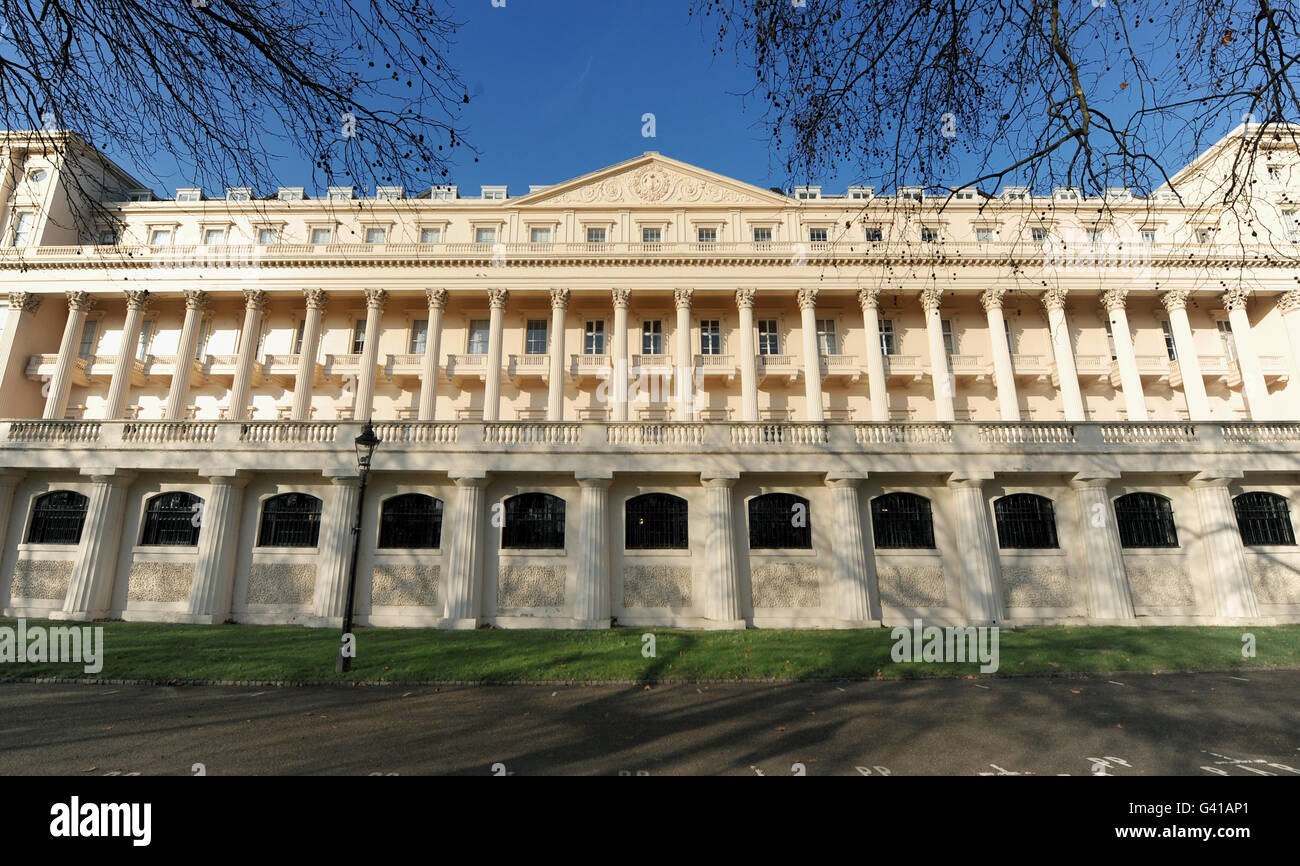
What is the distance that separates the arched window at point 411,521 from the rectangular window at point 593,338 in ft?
63.0

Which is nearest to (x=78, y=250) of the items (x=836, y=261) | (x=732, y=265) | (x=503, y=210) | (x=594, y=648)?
(x=503, y=210)

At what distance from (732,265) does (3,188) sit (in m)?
47.6

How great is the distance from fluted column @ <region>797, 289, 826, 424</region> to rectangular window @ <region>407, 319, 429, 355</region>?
945 inches

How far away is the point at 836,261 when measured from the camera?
34281mm

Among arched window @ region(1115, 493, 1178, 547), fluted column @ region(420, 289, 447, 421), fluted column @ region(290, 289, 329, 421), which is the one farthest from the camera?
fluted column @ region(290, 289, 329, 421)

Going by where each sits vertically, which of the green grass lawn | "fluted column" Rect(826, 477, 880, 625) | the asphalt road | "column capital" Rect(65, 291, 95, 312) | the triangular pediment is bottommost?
the asphalt road

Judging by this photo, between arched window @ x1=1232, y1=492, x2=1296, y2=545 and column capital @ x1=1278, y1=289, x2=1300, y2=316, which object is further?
column capital @ x1=1278, y1=289, x2=1300, y2=316

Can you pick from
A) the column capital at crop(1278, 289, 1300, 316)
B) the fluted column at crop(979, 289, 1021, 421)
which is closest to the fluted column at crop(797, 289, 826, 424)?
the fluted column at crop(979, 289, 1021, 421)

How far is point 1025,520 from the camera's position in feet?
63.4

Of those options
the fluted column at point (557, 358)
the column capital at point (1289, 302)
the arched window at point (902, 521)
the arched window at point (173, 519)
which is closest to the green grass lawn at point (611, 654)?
the arched window at point (173, 519)

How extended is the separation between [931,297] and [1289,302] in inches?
889

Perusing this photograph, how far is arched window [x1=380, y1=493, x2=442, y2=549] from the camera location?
19.1 m

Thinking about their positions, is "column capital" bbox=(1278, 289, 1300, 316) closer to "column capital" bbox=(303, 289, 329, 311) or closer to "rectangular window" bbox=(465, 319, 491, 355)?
"rectangular window" bbox=(465, 319, 491, 355)
